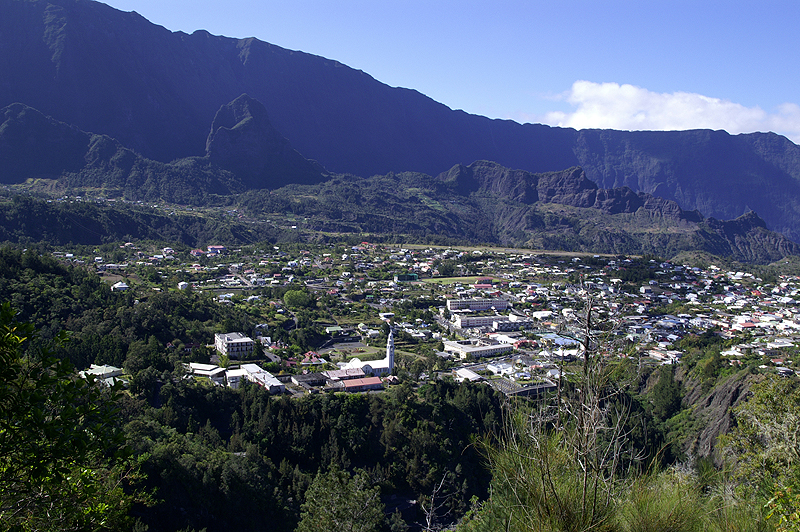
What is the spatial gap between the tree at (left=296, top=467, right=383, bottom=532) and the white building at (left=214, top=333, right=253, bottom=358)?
61.9ft

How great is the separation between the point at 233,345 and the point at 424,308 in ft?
73.2

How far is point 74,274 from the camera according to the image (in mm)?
35344

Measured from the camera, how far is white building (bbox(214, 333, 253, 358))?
30.5 metres

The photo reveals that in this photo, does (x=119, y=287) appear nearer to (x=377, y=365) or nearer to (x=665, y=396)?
(x=377, y=365)

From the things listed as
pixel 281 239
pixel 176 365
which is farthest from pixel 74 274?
pixel 281 239

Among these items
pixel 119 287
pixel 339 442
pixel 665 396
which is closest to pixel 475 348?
pixel 665 396

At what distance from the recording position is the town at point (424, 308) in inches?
1176

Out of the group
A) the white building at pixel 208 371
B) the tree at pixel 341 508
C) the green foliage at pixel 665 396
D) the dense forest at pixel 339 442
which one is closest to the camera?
the dense forest at pixel 339 442

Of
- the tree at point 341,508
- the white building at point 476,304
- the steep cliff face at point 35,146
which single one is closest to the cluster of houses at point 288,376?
the tree at point 341,508

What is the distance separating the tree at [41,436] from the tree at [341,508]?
23.1ft

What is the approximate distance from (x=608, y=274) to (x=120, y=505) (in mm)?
63133

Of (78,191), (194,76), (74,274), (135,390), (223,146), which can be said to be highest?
(194,76)

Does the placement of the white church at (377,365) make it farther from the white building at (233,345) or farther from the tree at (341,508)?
the tree at (341,508)

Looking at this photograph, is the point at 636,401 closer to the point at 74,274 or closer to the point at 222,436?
the point at 222,436
